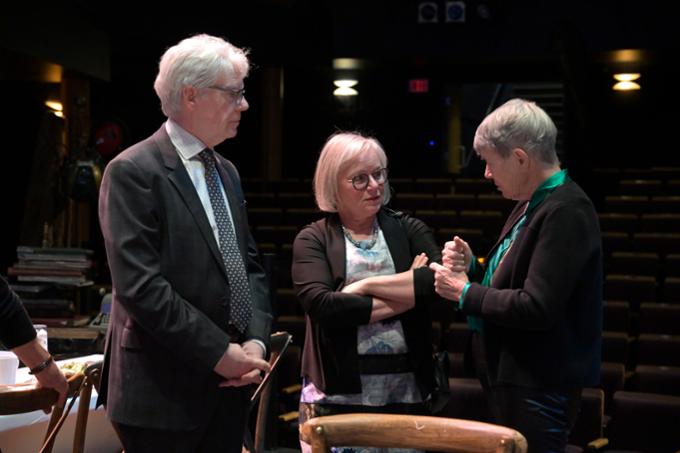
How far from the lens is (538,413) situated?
2.16 meters

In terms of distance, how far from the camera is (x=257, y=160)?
11.9 m

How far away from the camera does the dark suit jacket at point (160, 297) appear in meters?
1.91

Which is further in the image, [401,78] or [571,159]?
[401,78]

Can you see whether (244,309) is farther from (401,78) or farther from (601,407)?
(401,78)

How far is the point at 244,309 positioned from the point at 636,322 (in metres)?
4.59

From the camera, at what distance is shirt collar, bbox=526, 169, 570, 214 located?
227cm

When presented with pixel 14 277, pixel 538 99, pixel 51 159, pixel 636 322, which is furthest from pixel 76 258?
pixel 538 99

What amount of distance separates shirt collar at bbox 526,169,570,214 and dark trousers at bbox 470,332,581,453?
0.43m

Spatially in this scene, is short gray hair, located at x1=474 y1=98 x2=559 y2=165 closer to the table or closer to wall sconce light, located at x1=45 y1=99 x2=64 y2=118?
the table

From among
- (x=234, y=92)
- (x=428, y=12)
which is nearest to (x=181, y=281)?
(x=234, y=92)

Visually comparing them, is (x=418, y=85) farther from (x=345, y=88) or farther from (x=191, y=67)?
(x=191, y=67)

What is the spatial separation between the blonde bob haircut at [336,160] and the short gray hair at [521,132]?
0.37 metres

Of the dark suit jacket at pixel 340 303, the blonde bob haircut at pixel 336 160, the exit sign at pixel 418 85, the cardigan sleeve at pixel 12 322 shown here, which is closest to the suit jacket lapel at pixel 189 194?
the cardigan sleeve at pixel 12 322

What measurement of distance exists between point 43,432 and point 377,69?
10.6m
